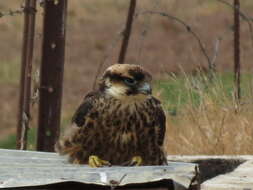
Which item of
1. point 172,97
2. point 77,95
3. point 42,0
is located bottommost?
point 77,95

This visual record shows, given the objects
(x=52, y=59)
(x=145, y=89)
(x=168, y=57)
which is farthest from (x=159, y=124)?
(x=168, y=57)

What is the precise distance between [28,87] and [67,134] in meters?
1.33

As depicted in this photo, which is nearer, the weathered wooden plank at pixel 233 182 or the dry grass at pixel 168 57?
the weathered wooden plank at pixel 233 182

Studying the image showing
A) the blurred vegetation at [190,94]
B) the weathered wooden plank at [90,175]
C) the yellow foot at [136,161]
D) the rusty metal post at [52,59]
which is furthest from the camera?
the blurred vegetation at [190,94]

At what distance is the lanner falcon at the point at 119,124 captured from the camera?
17.1 feet

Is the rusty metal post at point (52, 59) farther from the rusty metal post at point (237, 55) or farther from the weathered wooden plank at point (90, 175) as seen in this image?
the weathered wooden plank at point (90, 175)

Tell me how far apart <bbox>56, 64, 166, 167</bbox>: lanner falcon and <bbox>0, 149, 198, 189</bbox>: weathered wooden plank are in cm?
24

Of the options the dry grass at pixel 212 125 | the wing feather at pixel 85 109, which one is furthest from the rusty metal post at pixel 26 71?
the wing feather at pixel 85 109

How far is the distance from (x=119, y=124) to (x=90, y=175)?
2.62 feet

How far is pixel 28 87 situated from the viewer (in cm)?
683

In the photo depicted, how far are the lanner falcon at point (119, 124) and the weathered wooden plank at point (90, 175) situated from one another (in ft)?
0.78

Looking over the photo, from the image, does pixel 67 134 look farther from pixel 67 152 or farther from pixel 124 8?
pixel 124 8

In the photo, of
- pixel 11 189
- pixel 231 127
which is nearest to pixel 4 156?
pixel 11 189

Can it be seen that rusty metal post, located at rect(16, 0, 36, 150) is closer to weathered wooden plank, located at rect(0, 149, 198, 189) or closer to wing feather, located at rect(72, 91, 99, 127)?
wing feather, located at rect(72, 91, 99, 127)
